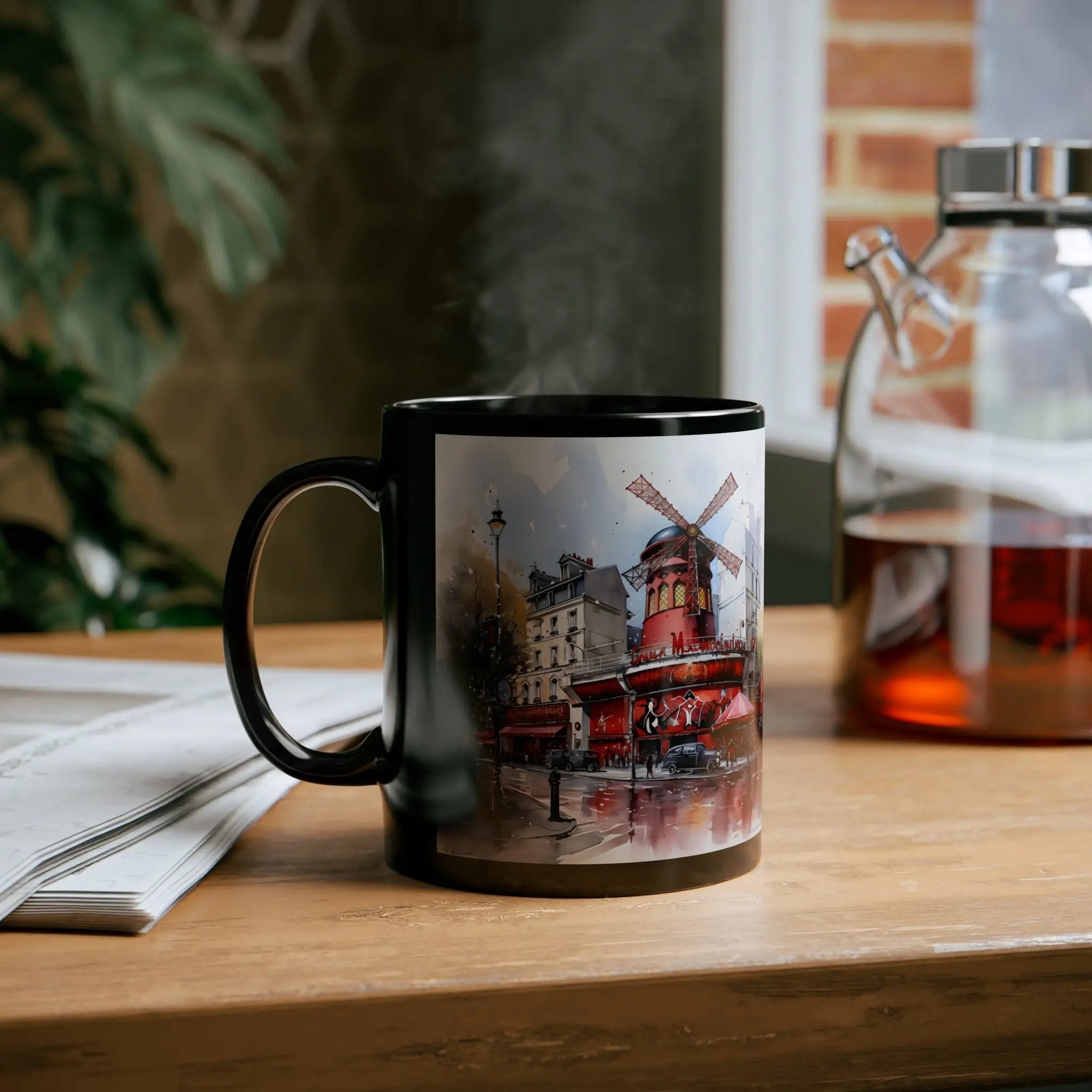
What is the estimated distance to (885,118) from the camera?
5.34 feet

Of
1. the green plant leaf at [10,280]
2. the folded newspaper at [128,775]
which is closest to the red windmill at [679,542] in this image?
the folded newspaper at [128,775]

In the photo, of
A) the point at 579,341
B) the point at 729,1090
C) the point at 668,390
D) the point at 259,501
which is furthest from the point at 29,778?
the point at 579,341

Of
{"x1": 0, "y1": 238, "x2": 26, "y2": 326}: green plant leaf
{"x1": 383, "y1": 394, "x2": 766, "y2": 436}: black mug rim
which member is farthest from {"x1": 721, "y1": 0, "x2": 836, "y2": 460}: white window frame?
{"x1": 383, "y1": 394, "x2": 766, "y2": 436}: black mug rim

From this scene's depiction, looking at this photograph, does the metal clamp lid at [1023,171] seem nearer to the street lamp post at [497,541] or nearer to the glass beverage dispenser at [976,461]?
the glass beverage dispenser at [976,461]

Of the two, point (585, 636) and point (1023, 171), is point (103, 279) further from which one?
point (585, 636)

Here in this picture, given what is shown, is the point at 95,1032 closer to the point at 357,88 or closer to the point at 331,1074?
the point at 331,1074

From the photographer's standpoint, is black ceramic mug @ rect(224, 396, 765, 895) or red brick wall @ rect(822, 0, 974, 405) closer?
black ceramic mug @ rect(224, 396, 765, 895)

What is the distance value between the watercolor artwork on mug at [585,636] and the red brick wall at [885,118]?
1.28 metres

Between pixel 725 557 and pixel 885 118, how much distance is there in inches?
52.7

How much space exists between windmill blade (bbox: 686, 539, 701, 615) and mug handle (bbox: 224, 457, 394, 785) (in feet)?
0.32

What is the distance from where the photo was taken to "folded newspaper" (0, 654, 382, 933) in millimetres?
396

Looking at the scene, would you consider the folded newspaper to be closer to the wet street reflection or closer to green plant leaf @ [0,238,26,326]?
the wet street reflection

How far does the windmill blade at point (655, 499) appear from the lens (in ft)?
1.35

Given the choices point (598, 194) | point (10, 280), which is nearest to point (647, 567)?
point (10, 280)
